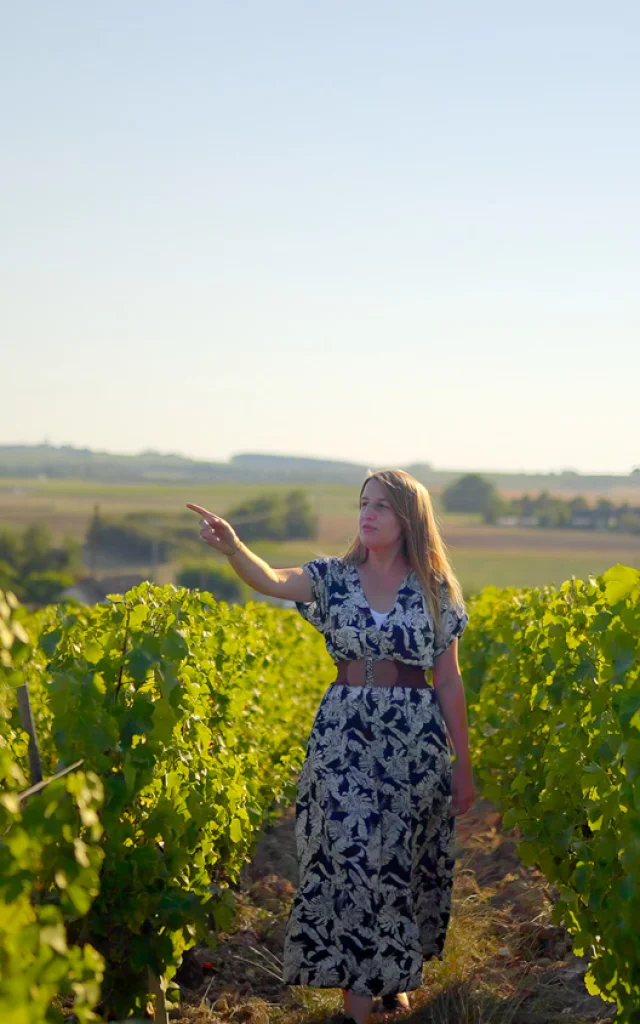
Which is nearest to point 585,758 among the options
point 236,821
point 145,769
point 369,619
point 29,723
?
point 369,619

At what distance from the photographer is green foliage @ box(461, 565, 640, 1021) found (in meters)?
3.43

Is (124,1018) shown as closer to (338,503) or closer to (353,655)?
(353,655)

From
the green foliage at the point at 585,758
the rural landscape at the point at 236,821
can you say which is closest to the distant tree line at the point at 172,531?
the rural landscape at the point at 236,821

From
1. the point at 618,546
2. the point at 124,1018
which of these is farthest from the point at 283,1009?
the point at 618,546

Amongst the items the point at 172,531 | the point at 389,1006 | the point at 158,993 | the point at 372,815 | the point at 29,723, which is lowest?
A: the point at 172,531

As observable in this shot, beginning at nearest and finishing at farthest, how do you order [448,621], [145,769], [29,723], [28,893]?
[28,893], [29,723], [145,769], [448,621]

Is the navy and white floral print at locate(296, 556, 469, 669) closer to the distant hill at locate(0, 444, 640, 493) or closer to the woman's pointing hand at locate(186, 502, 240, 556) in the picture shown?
the woman's pointing hand at locate(186, 502, 240, 556)

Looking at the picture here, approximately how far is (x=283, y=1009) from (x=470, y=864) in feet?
8.20

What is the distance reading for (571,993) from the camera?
4.72m

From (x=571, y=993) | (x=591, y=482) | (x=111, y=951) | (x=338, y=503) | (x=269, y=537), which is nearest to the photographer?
(x=111, y=951)

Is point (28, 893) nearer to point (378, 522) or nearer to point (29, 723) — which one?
point (29, 723)

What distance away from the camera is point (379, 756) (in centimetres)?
433

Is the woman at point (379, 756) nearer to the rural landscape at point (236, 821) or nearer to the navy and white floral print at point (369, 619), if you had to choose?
the navy and white floral print at point (369, 619)

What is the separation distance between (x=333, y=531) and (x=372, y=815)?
288 ft
